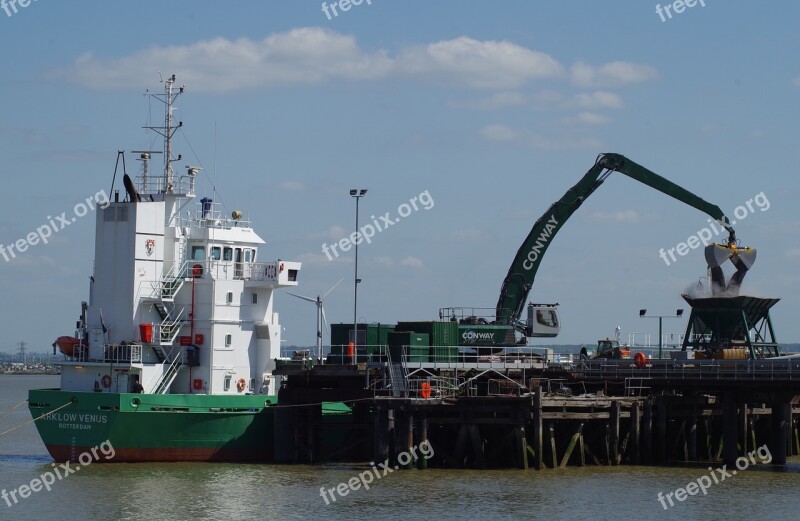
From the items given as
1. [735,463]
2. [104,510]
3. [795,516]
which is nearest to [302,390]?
[104,510]

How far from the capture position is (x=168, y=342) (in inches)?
2283

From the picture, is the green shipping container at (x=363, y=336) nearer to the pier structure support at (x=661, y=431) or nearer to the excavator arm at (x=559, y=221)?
the excavator arm at (x=559, y=221)

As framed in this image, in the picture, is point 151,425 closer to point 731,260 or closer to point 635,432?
point 635,432

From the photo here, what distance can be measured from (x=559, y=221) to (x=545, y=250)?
1711mm

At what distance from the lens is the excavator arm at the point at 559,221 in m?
68.9

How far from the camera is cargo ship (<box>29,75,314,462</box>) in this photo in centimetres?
5603

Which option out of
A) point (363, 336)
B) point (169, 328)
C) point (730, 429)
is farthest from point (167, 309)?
point (730, 429)

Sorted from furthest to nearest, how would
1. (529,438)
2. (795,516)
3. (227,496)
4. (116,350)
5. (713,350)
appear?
(713,350) < (116,350) < (529,438) < (227,496) < (795,516)

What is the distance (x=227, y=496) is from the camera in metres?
48.2

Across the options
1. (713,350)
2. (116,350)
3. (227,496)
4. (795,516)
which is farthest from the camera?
(713,350)

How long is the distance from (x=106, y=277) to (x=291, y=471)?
12145mm

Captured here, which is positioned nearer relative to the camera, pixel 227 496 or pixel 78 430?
pixel 227 496

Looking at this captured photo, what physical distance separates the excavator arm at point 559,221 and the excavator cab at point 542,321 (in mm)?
782

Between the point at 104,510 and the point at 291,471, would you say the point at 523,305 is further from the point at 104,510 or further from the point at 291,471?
the point at 104,510
